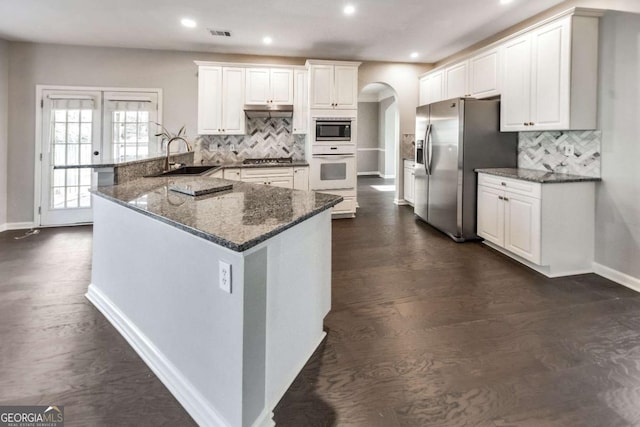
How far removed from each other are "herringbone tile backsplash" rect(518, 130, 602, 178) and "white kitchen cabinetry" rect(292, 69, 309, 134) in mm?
3056

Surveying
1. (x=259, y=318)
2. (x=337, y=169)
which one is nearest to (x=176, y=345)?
(x=259, y=318)

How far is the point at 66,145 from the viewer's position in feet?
17.4

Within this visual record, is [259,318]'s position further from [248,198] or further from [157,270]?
[248,198]

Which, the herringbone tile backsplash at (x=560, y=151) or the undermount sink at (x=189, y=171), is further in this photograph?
the undermount sink at (x=189, y=171)

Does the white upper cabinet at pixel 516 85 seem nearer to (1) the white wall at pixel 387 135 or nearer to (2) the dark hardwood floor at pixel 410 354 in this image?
(2) the dark hardwood floor at pixel 410 354

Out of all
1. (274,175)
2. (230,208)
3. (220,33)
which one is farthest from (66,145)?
(230,208)

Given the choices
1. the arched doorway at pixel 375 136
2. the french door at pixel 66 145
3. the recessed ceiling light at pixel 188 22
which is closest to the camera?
the recessed ceiling light at pixel 188 22

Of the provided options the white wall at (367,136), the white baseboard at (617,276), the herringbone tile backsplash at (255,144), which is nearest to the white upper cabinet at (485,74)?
the white baseboard at (617,276)

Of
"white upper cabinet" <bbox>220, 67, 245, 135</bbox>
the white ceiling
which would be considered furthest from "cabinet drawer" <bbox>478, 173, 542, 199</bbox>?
"white upper cabinet" <bbox>220, 67, 245, 135</bbox>

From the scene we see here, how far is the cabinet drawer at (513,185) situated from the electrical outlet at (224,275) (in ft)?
10.1

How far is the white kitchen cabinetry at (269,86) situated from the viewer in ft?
18.1

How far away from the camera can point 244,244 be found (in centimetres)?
126

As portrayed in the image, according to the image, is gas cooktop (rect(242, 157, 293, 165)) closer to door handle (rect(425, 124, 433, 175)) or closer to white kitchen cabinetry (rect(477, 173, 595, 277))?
door handle (rect(425, 124, 433, 175))

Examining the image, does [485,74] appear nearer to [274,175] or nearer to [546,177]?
[546,177]
